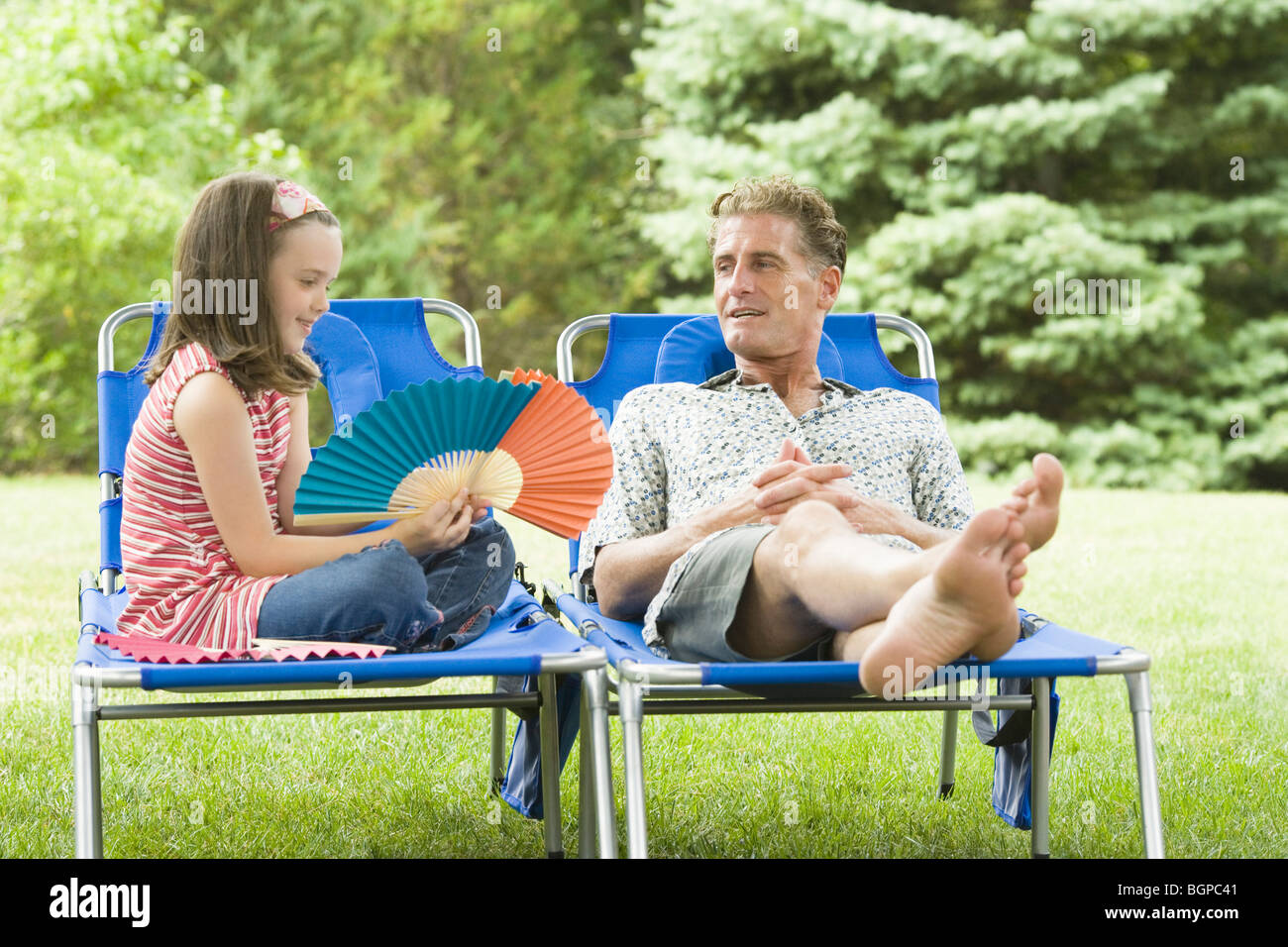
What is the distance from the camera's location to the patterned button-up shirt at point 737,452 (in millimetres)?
2836

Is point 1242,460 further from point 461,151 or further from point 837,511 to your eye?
point 837,511

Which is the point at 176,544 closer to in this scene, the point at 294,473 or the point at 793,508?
the point at 294,473

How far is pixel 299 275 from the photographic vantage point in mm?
2361

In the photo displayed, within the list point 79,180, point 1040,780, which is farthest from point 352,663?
point 79,180

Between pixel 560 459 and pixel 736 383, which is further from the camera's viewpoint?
pixel 736 383

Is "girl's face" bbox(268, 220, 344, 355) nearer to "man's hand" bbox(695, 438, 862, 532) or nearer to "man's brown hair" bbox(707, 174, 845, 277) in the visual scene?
"man's hand" bbox(695, 438, 862, 532)

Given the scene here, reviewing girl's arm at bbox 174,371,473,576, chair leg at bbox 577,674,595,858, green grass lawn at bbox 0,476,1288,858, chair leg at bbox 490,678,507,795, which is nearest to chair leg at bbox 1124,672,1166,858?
green grass lawn at bbox 0,476,1288,858

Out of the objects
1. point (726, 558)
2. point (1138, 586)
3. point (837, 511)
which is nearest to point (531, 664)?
point (726, 558)

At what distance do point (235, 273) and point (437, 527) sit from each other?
0.55 metres

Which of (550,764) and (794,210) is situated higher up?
(794,210)

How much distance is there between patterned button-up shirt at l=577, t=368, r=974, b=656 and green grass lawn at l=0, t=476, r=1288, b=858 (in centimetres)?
74

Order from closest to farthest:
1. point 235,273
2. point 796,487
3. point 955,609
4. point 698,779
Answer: point 955,609, point 235,273, point 796,487, point 698,779

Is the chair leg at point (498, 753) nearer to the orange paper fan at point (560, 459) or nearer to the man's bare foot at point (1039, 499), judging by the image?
the orange paper fan at point (560, 459)

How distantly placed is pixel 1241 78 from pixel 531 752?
35.7 ft
